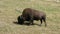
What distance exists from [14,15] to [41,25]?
302 cm

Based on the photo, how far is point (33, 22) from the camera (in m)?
16.0

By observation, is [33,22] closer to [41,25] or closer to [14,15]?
[41,25]

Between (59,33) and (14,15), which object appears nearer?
(59,33)

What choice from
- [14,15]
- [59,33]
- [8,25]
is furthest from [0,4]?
[59,33]

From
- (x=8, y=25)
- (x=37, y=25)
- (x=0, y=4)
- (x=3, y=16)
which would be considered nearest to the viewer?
(x=8, y=25)

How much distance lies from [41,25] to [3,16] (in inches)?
114

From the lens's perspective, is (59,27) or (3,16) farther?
(3,16)

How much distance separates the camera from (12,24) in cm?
1479

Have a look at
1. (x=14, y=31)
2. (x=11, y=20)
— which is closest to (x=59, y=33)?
(x=14, y=31)

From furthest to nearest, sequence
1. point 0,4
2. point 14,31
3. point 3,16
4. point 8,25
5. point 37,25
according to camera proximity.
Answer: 1. point 0,4
2. point 3,16
3. point 37,25
4. point 8,25
5. point 14,31

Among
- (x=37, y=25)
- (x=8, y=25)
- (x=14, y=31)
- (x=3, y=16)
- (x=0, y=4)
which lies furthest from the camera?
(x=0, y=4)

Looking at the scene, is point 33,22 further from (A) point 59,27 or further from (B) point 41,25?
(A) point 59,27

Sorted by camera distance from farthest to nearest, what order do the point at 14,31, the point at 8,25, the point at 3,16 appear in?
the point at 3,16
the point at 8,25
the point at 14,31

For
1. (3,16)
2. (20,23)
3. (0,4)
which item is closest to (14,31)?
(20,23)
